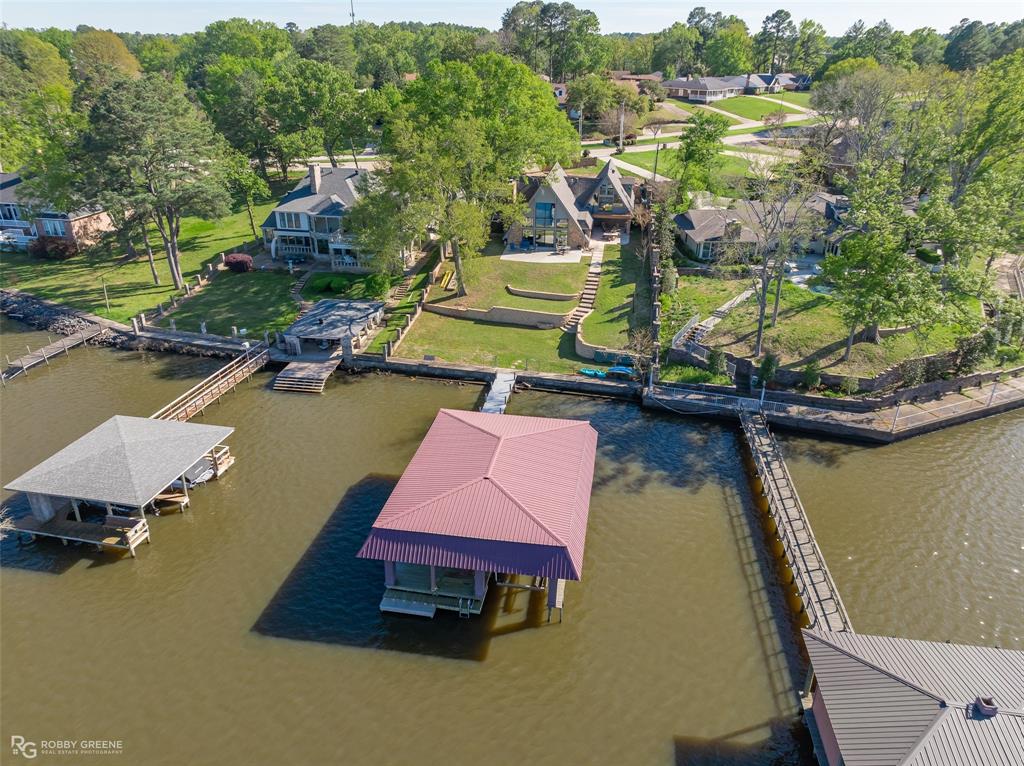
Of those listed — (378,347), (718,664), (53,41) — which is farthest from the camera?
(53,41)

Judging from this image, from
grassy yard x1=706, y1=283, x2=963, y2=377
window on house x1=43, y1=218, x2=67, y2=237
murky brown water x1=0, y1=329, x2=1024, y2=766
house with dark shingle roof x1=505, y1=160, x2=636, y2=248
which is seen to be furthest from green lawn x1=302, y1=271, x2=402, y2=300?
window on house x1=43, y1=218, x2=67, y2=237

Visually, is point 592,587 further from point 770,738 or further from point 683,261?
point 683,261

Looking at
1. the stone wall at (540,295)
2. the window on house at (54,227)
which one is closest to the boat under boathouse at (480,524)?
the stone wall at (540,295)

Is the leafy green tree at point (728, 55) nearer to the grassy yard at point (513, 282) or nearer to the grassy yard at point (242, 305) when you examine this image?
the grassy yard at point (513, 282)

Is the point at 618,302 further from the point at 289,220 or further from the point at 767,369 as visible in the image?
the point at 289,220

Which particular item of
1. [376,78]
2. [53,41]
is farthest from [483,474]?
[53,41]

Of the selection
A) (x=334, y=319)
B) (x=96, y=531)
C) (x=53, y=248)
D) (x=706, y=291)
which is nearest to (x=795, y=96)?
(x=706, y=291)
